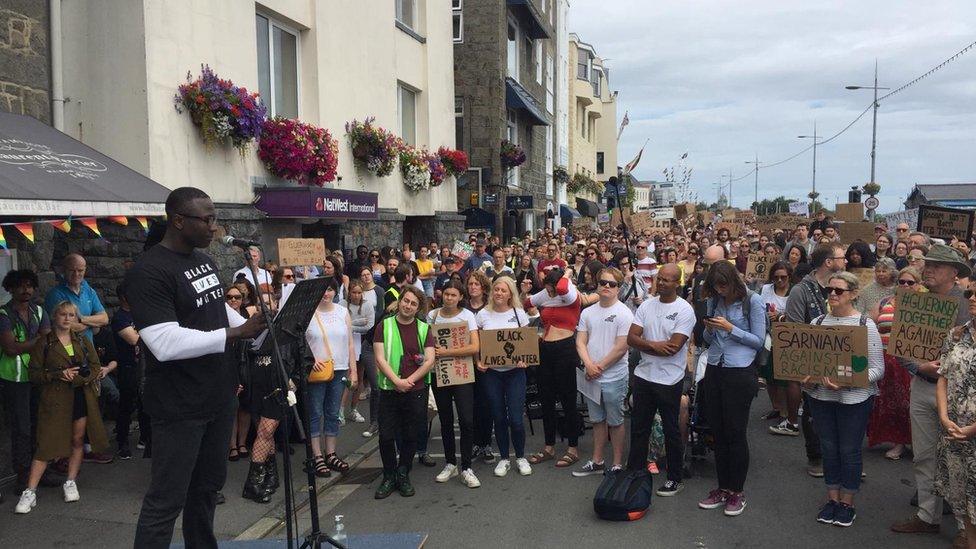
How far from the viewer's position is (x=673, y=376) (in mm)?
6457

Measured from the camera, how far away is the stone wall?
24.4ft

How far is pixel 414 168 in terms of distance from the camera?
16.9 meters

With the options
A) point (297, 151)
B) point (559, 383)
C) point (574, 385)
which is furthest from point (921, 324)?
point (297, 151)

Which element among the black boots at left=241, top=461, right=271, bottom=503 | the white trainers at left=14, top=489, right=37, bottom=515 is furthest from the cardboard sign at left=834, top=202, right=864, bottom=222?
the white trainers at left=14, top=489, right=37, bottom=515

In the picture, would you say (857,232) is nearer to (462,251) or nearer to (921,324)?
(462,251)

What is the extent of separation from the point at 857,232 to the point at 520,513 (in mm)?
11813

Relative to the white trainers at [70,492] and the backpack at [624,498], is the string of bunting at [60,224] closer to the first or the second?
the white trainers at [70,492]

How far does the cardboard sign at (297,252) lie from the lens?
31.0 ft

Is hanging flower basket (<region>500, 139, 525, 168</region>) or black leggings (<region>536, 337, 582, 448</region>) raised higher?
hanging flower basket (<region>500, 139, 525, 168</region>)

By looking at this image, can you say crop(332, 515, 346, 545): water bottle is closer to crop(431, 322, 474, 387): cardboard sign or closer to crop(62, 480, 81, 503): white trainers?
crop(431, 322, 474, 387): cardboard sign

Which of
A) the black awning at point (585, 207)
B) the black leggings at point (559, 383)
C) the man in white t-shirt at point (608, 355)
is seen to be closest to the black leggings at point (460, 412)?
the black leggings at point (559, 383)

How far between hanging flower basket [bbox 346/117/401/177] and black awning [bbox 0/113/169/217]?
669 centimetres

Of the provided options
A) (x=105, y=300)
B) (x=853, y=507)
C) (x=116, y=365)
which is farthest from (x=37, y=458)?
(x=853, y=507)

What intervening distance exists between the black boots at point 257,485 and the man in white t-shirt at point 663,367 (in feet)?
10.2
